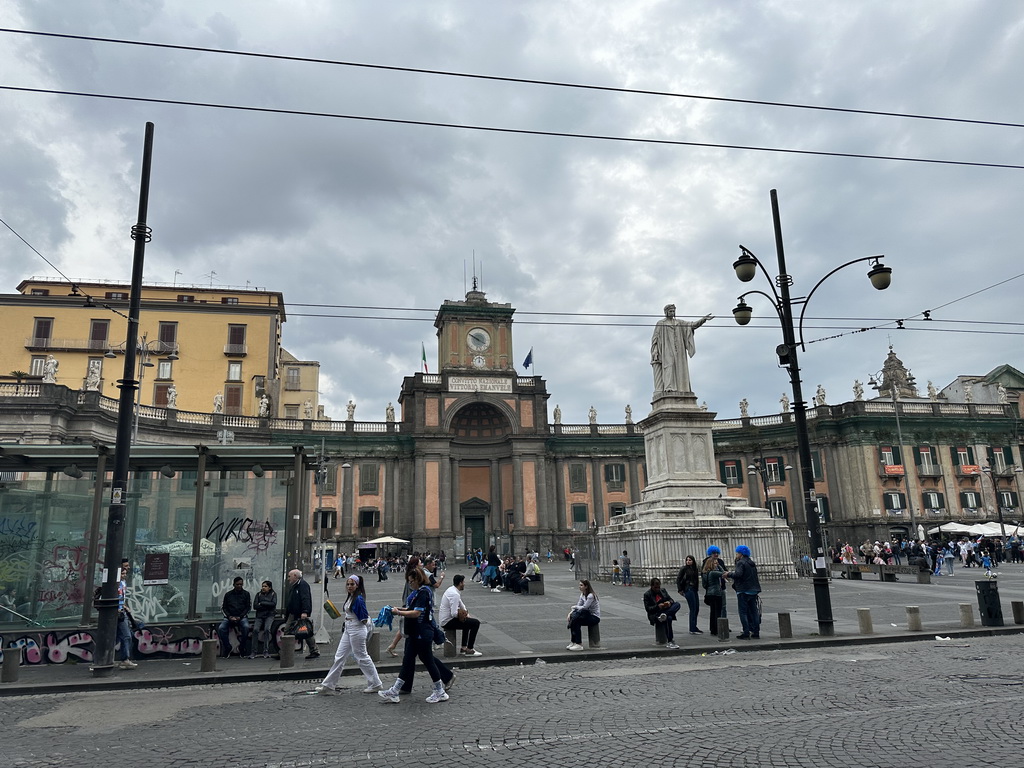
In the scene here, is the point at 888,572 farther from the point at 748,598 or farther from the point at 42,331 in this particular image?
the point at 42,331

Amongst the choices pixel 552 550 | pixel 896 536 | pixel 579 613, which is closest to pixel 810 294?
pixel 579 613

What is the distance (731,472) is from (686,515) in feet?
118

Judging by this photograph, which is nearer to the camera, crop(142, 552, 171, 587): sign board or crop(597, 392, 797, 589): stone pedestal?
crop(142, 552, 171, 587): sign board

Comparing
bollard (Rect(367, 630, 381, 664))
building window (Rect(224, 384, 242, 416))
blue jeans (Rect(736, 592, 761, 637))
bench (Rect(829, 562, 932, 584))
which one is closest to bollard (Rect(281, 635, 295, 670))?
bollard (Rect(367, 630, 381, 664))

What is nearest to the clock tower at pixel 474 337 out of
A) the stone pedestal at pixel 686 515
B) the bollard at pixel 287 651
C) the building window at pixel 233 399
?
the building window at pixel 233 399

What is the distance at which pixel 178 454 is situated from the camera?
44.3 ft

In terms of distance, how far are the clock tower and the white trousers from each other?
4659 cm

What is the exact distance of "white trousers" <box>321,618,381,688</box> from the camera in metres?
9.16

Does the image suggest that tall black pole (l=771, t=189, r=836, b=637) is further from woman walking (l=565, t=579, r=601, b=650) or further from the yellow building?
the yellow building

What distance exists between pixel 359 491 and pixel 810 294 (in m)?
42.4

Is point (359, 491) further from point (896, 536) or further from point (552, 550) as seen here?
point (896, 536)

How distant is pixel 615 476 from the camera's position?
56688mm

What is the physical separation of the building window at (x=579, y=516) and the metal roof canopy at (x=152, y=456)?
1693 inches

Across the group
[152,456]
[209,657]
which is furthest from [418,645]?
[152,456]
